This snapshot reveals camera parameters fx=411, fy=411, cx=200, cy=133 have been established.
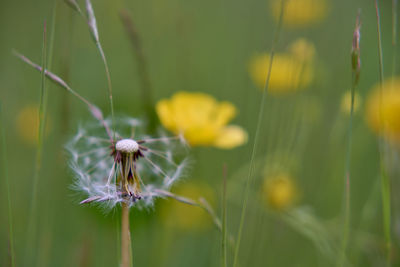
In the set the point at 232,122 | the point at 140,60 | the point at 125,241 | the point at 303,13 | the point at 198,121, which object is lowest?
the point at 125,241

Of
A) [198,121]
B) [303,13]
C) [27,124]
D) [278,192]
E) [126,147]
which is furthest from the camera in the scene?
[303,13]

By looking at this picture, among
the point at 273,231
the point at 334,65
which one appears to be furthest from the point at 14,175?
the point at 334,65

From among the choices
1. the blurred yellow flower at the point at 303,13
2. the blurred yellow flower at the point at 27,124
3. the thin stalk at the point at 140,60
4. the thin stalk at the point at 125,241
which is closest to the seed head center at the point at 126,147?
the thin stalk at the point at 125,241

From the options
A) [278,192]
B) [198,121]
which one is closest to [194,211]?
[278,192]

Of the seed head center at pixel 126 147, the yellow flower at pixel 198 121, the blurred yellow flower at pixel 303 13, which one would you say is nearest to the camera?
the seed head center at pixel 126 147

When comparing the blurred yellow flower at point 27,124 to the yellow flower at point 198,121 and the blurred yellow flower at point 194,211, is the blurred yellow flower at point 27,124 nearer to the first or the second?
the blurred yellow flower at point 194,211

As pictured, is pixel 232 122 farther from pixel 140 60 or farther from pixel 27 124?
pixel 140 60
